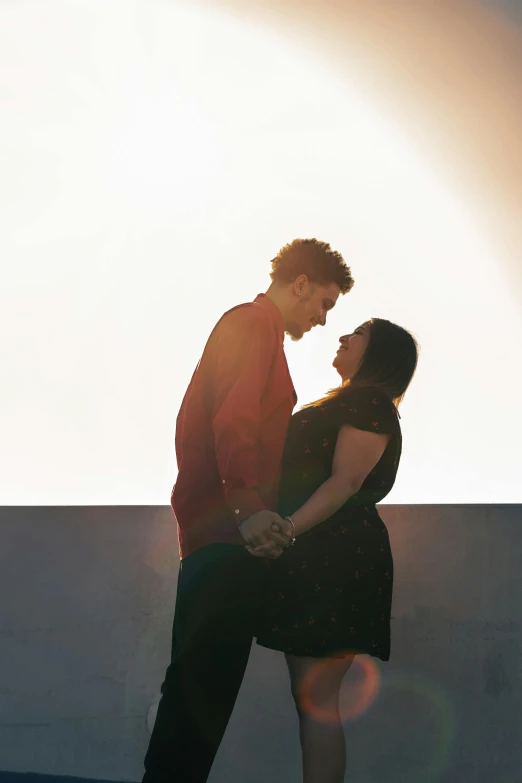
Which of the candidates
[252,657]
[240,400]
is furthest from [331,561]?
[252,657]

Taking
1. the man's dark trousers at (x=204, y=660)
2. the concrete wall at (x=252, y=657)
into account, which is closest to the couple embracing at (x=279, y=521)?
the man's dark trousers at (x=204, y=660)

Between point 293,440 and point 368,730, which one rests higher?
point 293,440

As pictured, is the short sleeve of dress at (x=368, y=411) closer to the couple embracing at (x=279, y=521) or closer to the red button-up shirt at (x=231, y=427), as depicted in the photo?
the couple embracing at (x=279, y=521)

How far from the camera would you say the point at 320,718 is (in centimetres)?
234

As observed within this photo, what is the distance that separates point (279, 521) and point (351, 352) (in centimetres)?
80

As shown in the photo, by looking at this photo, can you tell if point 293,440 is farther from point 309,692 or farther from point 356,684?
point 356,684

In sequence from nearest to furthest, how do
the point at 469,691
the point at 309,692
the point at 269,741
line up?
the point at 309,692, the point at 469,691, the point at 269,741

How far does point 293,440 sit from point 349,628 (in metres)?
0.56

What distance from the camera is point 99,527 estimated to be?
363 cm

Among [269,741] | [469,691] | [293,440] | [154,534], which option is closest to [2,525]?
[154,534]

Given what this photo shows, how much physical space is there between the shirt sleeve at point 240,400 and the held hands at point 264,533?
0.07 ft

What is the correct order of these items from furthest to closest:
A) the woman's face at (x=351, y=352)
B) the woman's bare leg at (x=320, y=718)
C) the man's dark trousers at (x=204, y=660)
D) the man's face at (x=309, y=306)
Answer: the woman's face at (x=351, y=352) < the man's face at (x=309, y=306) < the woman's bare leg at (x=320, y=718) < the man's dark trousers at (x=204, y=660)

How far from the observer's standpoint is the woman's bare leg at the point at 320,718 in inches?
91.4

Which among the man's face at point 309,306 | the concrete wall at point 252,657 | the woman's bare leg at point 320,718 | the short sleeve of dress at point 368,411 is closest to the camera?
the woman's bare leg at point 320,718
